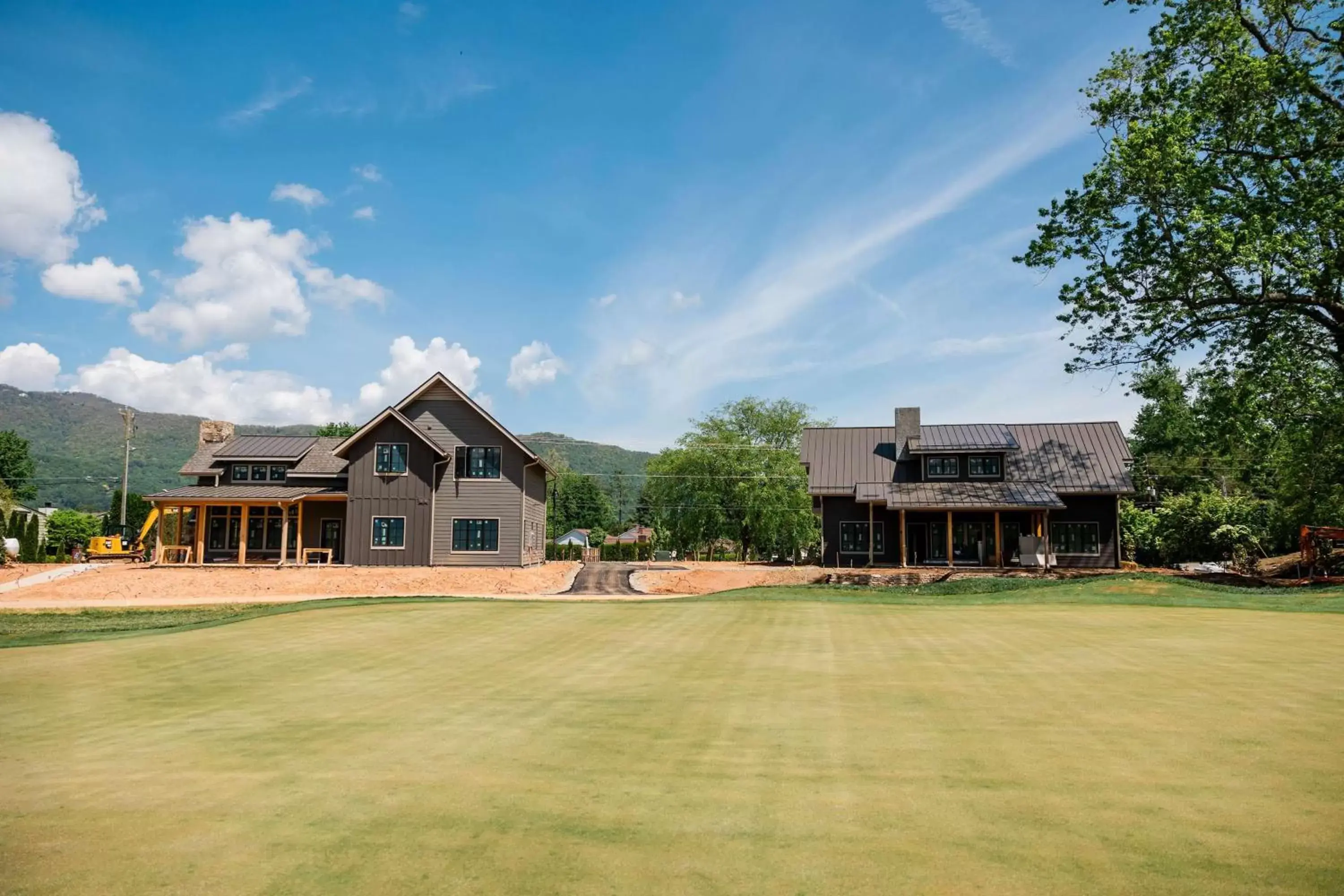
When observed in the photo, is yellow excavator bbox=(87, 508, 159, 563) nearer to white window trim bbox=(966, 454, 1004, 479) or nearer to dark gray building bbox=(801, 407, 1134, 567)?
dark gray building bbox=(801, 407, 1134, 567)

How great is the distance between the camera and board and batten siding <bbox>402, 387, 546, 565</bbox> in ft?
127

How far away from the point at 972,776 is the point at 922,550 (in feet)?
120

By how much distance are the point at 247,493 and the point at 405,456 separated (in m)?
7.87

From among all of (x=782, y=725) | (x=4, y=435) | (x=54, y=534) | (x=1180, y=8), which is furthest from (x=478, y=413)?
(x=4, y=435)

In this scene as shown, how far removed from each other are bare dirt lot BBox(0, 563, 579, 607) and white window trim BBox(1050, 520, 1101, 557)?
23397 millimetres

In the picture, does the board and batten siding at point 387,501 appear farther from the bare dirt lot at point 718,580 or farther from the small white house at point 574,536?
the small white house at point 574,536

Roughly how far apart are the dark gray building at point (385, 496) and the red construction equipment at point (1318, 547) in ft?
103

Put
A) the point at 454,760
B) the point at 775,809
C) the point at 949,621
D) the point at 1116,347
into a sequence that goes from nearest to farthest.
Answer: the point at 775,809, the point at 454,760, the point at 949,621, the point at 1116,347

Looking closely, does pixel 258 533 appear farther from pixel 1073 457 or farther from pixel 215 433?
pixel 1073 457

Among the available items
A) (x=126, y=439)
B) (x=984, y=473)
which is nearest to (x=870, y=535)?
(x=984, y=473)

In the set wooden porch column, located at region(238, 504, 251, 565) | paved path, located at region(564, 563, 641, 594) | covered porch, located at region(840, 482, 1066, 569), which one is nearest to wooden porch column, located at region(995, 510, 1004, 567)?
covered porch, located at region(840, 482, 1066, 569)

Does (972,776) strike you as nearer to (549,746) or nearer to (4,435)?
(549,746)

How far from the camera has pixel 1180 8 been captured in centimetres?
2511

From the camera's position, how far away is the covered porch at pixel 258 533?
3897cm
